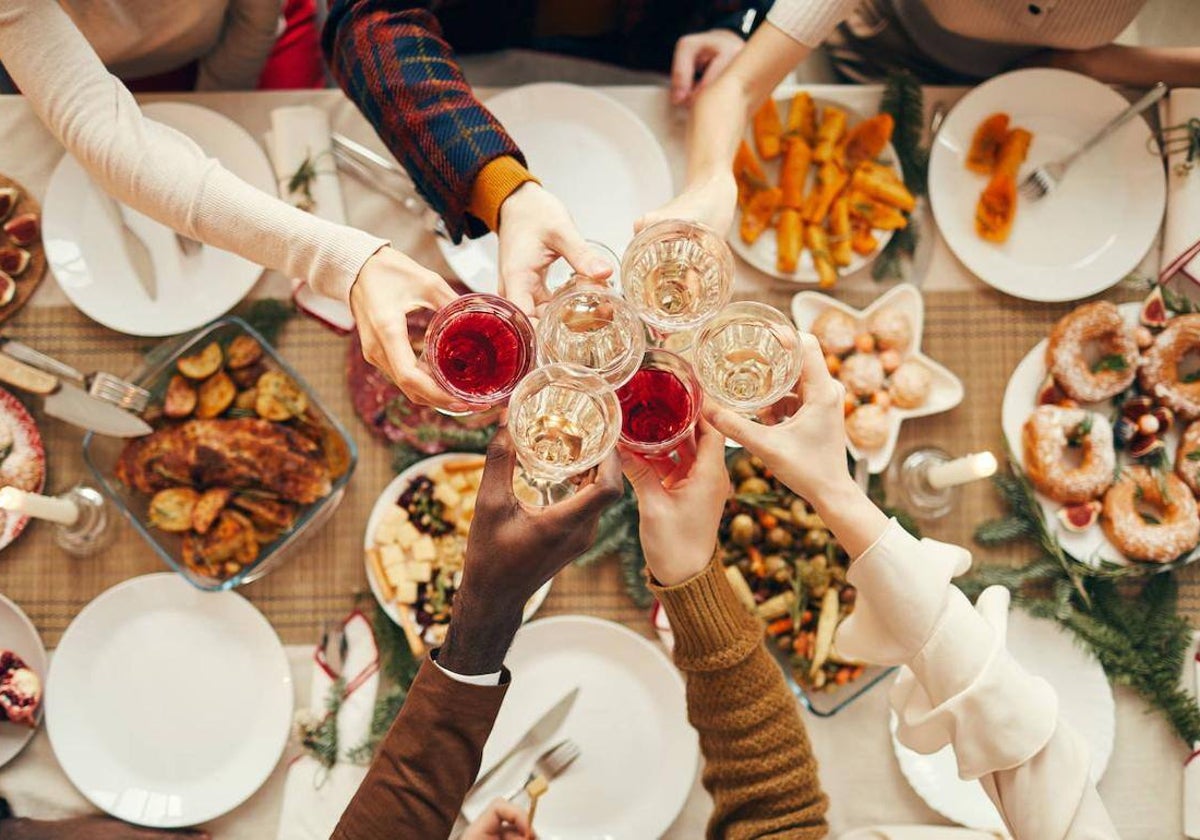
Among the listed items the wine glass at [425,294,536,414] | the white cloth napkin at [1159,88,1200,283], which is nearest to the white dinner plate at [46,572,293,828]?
the wine glass at [425,294,536,414]

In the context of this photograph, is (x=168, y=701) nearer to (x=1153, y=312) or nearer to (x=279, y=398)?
(x=279, y=398)

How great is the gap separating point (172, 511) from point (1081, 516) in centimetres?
174

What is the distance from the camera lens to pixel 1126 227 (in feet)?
5.72

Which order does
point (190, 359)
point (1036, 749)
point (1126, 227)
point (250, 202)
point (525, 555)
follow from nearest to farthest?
1. point (525, 555)
2. point (1036, 749)
3. point (250, 202)
4. point (190, 359)
5. point (1126, 227)

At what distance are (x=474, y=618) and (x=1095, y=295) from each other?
4.73 ft

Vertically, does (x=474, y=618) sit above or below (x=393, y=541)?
above

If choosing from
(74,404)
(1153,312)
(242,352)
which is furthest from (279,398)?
(1153,312)

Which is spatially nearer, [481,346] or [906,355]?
[481,346]

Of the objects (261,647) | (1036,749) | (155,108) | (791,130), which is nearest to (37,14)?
(155,108)

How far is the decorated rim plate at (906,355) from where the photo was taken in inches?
65.4

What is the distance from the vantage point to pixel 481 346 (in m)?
1.23

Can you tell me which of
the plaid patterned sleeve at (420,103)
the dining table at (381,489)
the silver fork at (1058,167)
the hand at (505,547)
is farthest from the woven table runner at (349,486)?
the hand at (505,547)

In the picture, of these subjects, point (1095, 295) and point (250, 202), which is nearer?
point (250, 202)

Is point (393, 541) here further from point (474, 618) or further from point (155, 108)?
point (155, 108)
